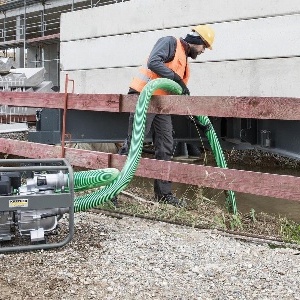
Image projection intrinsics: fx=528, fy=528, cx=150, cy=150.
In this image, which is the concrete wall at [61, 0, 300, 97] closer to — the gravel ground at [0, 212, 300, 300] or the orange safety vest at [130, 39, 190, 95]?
the orange safety vest at [130, 39, 190, 95]

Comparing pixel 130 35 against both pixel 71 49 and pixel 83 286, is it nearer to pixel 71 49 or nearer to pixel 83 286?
pixel 71 49

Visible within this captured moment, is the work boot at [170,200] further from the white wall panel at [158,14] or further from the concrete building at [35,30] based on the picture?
the concrete building at [35,30]

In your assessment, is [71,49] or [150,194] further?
[71,49]

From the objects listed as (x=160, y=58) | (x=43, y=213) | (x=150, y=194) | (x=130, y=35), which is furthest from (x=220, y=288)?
(x=130, y=35)

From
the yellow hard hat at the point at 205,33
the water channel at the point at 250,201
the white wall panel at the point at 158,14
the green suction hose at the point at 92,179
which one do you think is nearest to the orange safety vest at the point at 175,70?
the yellow hard hat at the point at 205,33

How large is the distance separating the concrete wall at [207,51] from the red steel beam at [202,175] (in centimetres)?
366

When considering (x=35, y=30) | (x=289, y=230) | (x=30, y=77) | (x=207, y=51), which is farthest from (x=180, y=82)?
(x=35, y=30)

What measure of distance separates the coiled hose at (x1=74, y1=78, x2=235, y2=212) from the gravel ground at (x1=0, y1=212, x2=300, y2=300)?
27cm

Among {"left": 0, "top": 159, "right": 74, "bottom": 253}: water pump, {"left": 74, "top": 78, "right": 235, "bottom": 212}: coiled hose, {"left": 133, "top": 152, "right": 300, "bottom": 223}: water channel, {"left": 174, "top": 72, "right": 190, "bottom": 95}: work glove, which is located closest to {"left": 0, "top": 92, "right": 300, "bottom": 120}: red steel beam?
{"left": 74, "top": 78, "right": 235, "bottom": 212}: coiled hose

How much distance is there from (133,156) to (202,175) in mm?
693

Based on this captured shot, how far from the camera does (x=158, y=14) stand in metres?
10.4

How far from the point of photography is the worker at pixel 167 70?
575cm

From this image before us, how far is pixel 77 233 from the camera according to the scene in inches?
174

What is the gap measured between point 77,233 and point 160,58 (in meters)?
2.25
